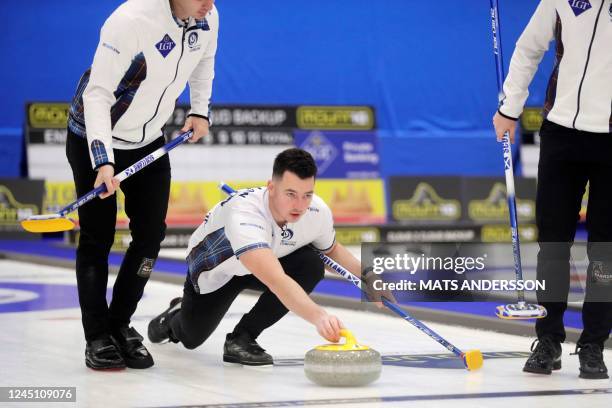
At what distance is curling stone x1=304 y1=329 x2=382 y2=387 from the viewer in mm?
3084

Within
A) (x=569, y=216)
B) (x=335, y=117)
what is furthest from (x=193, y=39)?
(x=335, y=117)

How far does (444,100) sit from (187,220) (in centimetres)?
448

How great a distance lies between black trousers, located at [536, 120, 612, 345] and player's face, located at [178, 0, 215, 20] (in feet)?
3.87

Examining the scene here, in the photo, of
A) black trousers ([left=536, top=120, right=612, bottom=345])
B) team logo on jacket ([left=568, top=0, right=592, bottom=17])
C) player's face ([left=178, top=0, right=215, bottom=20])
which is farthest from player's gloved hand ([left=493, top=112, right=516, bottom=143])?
player's face ([left=178, top=0, right=215, bottom=20])

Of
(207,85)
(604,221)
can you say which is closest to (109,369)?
(207,85)

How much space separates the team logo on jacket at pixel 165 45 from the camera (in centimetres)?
342

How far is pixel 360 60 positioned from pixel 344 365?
9201 mm

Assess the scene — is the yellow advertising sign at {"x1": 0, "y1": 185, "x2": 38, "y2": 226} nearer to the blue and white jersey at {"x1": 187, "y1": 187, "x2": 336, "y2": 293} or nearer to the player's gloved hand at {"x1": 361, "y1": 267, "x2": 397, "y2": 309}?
the blue and white jersey at {"x1": 187, "y1": 187, "x2": 336, "y2": 293}

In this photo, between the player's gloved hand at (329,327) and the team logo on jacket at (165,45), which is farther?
the team logo on jacket at (165,45)

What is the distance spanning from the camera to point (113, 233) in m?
3.62

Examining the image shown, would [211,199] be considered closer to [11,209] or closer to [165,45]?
[11,209]

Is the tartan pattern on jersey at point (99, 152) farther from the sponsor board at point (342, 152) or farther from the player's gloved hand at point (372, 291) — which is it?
the sponsor board at point (342, 152)

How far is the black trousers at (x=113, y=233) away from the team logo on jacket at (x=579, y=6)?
1.46 meters

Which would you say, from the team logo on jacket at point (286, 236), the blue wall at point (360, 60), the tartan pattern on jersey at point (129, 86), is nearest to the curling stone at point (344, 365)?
the team logo on jacket at point (286, 236)
